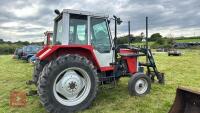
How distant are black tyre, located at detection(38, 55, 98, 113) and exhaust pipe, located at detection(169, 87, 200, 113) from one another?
6.03ft

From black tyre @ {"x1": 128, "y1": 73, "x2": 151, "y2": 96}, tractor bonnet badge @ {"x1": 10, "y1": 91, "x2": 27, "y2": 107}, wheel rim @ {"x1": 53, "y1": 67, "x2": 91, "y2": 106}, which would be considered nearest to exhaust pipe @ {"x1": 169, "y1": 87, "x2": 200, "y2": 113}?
black tyre @ {"x1": 128, "y1": 73, "x2": 151, "y2": 96}

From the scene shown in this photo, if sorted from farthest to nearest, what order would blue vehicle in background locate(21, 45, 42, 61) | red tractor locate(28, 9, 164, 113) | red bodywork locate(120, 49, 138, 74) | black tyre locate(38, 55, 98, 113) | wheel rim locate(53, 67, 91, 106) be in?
blue vehicle in background locate(21, 45, 42, 61), red bodywork locate(120, 49, 138, 74), wheel rim locate(53, 67, 91, 106), red tractor locate(28, 9, 164, 113), black tyre locate(38, 55, 98, 113)

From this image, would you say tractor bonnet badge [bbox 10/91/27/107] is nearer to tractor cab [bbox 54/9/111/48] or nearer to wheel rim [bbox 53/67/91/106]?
wheel rim [bbox 53/67/91/106]

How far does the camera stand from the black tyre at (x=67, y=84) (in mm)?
5219

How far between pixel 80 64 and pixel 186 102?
2337mm

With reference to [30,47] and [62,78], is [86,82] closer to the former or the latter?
[62,78]

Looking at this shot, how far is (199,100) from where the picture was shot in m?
4.51

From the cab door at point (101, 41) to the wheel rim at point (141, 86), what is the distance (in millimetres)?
937

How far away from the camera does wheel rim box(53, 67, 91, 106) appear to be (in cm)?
552

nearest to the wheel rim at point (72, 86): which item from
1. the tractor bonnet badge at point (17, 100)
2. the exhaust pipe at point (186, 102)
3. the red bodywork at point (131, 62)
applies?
the tractor bonnet badge at point (17, 100)

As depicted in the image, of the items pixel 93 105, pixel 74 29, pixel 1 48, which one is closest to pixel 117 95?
pixel 93 105

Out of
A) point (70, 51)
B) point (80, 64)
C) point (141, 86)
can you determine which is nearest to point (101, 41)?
point (70, 51)

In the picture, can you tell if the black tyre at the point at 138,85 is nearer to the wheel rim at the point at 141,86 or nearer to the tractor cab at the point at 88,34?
the wheel rim at the point at 141,86

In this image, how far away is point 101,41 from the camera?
21.1 feet
